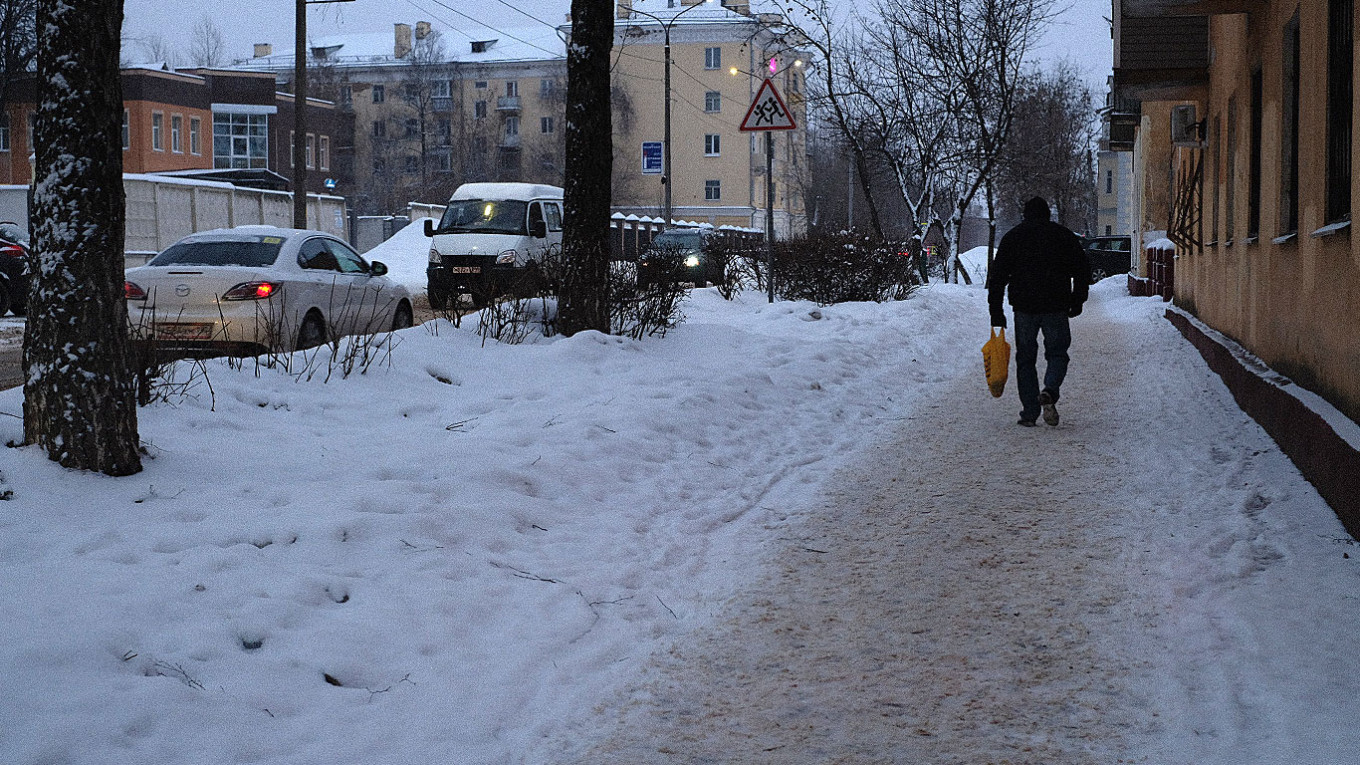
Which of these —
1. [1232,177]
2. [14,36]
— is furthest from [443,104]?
[1232,177]

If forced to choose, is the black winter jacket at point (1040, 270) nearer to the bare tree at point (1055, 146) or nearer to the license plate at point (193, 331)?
the license plate at point (193, 331)

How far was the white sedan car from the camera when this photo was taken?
11906 millimetres

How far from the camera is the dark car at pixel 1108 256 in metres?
41.8

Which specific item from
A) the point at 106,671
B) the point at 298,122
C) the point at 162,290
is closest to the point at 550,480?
the point at 106,671

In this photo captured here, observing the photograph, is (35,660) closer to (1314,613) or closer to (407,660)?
(407,660)

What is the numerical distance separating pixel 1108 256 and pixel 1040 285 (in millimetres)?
33656

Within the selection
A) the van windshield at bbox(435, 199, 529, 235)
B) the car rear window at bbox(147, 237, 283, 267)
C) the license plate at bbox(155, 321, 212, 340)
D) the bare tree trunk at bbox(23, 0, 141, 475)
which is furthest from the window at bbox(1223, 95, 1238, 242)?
the van windshield at bbox(435, 199, 529, 235)

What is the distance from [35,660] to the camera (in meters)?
3.83

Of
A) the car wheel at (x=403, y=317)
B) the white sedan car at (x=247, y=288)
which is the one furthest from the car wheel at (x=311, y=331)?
the car wheel at (x=403, y=317)

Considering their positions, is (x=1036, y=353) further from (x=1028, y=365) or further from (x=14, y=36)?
(x=14, y=36)

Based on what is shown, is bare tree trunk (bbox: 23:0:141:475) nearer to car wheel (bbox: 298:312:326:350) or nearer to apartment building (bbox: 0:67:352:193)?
car wheel (bbox: 298:312:326:350)

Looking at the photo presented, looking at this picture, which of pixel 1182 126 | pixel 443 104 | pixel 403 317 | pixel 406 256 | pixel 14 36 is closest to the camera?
pixel 403 317

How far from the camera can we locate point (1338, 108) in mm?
8297

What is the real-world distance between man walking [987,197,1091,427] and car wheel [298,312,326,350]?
21.4 ft
